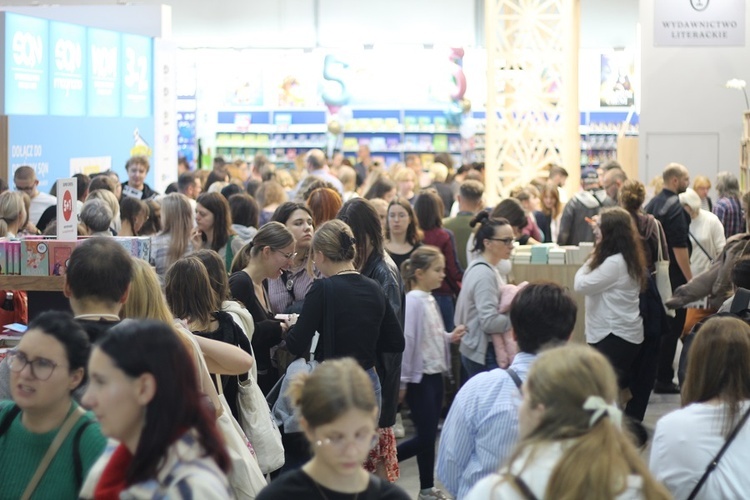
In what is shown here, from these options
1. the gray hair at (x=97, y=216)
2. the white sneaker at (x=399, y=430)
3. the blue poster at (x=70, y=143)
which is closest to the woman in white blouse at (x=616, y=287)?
the white sneaker at (x=399, y=430)

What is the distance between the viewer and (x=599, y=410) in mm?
2201

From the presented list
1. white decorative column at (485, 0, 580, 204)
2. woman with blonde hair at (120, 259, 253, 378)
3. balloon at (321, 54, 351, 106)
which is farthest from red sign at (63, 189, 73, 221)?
balloon at (321, 54, 351, 106)

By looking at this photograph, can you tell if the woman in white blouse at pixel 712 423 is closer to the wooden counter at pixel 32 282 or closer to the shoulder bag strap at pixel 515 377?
the shoulder bag strap at pixel 515 377

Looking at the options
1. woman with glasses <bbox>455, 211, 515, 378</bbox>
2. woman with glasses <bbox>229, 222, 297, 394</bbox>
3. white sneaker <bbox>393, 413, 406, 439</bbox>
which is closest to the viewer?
woman with glasses <bbox>229, 222, 297, 394</bbox>

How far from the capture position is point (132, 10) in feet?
48.2

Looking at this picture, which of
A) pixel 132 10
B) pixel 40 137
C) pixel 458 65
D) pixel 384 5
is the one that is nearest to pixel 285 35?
pixel 384 5

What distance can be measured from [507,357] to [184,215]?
2.01 meters

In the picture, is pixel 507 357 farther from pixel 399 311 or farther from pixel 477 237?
pixel 399 311

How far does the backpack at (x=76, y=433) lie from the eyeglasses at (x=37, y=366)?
0.13m

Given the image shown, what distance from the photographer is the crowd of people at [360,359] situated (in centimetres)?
216

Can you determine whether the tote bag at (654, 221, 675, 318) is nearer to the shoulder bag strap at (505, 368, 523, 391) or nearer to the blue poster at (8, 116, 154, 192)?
the shoulder bag strap at (505, 368, 523, 391)

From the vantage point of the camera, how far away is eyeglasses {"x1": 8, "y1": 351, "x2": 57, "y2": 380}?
264 centimetres

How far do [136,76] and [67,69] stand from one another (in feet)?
6.35

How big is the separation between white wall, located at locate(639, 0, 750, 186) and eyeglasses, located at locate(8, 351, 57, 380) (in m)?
12.0
